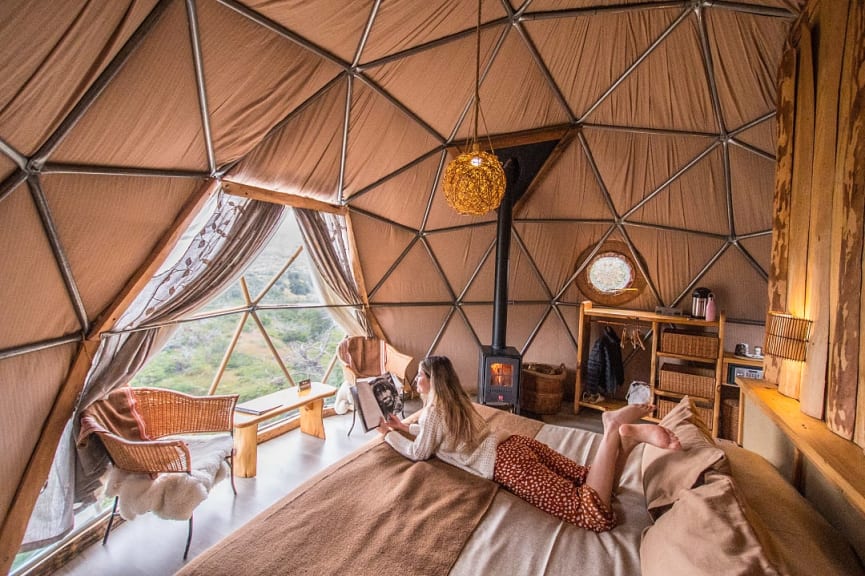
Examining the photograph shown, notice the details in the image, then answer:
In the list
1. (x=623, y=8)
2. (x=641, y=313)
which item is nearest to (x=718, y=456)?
(x=623, y=8)

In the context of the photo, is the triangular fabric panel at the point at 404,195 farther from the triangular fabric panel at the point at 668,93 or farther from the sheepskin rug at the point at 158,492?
the sheepskin rug at the point at 158,492

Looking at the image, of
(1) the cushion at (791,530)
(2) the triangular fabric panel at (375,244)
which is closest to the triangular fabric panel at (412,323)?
(2) the triangular fabric panel at (375,244)

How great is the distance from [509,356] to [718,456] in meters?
3.53

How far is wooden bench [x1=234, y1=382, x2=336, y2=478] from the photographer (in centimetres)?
400

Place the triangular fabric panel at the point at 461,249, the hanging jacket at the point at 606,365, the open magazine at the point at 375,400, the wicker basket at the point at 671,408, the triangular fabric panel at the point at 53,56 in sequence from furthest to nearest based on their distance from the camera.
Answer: the triangular fabric panel at the point at 461,249 → the hanging jacket at the point at 606,365 → the wicker basket at the point at 671,408 → the open magazine at the point at 375,400 → the triangular fabric panel at the point at 53,56

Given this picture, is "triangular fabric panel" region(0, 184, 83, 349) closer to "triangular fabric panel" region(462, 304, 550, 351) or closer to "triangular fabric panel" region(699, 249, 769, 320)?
"triangular fabric panel" region(462, 304, 550, 351)

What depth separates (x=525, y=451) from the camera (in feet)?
8.27

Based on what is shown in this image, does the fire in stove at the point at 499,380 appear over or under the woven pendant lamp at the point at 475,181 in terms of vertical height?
under

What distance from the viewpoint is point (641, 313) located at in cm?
560

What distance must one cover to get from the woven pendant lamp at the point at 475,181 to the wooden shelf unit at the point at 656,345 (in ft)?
10.8

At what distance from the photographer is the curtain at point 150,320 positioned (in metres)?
2.92

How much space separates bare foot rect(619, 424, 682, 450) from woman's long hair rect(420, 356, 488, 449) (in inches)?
34.6

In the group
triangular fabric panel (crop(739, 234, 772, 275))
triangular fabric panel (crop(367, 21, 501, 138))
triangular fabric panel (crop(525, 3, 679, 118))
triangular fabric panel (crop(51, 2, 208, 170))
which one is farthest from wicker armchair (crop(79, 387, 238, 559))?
triangular fabric panel (crop(739, 234, 772, 275))

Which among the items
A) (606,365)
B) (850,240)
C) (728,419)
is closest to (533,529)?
(850,240)
